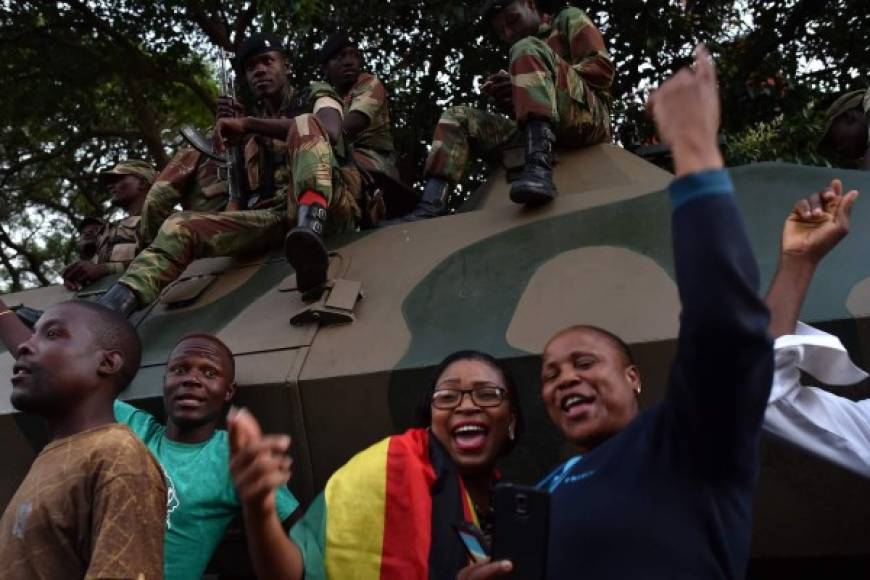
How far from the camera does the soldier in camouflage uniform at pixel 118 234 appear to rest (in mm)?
4785

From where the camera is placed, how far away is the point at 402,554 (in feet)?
6.97

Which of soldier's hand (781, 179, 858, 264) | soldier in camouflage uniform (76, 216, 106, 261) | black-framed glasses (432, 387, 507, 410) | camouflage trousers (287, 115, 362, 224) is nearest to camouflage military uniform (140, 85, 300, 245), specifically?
camouflage trousers (287, 115, 362, 224)

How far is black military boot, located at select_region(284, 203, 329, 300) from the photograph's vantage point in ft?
11.5

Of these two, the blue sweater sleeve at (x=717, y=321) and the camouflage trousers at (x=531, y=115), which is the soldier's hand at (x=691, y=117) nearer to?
the blue sweater sleeve at (x=717, y=321)

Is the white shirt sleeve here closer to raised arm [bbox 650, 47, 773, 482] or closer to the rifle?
raised arm [bbox 650, 47, 773, 482]

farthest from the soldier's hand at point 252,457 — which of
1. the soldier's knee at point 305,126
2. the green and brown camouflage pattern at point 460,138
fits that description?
the green and brown camouflage pattern at point 460,138

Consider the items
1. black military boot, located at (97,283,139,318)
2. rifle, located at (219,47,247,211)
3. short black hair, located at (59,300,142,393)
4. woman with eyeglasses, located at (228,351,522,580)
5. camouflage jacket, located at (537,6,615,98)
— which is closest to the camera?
woman with eyeglasses, located at (228,351,522,580)

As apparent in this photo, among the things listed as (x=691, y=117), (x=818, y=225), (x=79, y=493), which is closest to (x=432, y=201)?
(x=818, y=225)

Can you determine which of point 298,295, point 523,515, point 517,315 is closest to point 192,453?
point 298,295

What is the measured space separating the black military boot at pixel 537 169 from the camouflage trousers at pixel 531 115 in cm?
6

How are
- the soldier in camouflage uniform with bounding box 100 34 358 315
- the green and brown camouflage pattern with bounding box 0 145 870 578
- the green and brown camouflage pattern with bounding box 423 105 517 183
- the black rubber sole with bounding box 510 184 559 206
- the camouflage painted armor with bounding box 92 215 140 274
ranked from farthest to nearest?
the camouflage painted armor with bounding box 92 215 140 274 < the green and brown camouflage pattern with bounding box 423 105 517 183 < the soldier in camouflage uniform with bounding box 100 34 358 315 < the black rubber sole with bounding box 510 184 559 206 < the green and brown camouflage pattern with bounding box 0 145 870 578

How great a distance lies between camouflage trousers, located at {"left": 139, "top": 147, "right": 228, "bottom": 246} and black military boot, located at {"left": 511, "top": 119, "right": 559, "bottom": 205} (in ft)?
5.95

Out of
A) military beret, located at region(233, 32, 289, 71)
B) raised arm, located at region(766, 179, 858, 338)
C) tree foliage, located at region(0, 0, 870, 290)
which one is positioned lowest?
raised arm, located at region(766, 179, 858, 338)

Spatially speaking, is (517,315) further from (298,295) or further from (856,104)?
(856,104)
